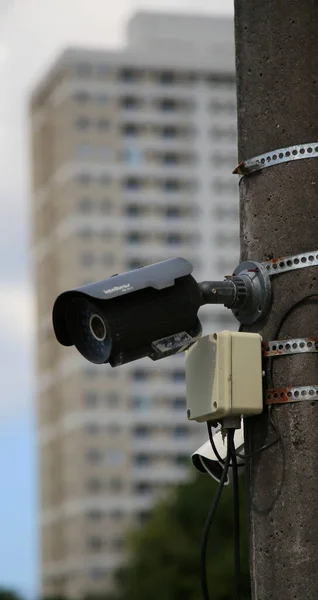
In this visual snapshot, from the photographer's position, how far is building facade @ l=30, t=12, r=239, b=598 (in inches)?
4783

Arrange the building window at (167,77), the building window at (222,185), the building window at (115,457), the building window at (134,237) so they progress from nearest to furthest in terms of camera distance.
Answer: the building window at (115,457) < the building window at (134,237) < the building window at (222,185) < the building window at (167,77)

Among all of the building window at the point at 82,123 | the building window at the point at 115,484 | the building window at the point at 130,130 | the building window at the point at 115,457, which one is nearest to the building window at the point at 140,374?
the building window at the point at 115,457

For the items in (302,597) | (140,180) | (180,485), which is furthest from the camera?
(140,180)

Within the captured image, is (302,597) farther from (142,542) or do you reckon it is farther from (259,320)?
(142,542)

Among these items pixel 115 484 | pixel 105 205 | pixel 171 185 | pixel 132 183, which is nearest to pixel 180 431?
pixel 115 484

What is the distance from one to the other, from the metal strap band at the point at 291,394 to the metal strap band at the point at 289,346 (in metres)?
0.10

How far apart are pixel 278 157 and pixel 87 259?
12214 centimetres

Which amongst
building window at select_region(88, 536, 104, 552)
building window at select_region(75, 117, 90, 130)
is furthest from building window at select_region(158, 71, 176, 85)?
building window at select_region(88, 536, 104, 552)

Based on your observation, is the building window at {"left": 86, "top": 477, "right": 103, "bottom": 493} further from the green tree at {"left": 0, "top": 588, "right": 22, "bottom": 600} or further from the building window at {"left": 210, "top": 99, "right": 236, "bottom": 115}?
the building window at {"left": 210, "top": 99, "right": 236, "bottom": 115}

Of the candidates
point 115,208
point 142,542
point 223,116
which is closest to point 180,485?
point 142,542

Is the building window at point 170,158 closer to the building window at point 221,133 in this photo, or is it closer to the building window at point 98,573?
the building window at point 221,133

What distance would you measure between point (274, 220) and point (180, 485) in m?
53.9

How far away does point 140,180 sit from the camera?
5128 inches

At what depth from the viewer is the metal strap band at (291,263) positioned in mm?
4320
